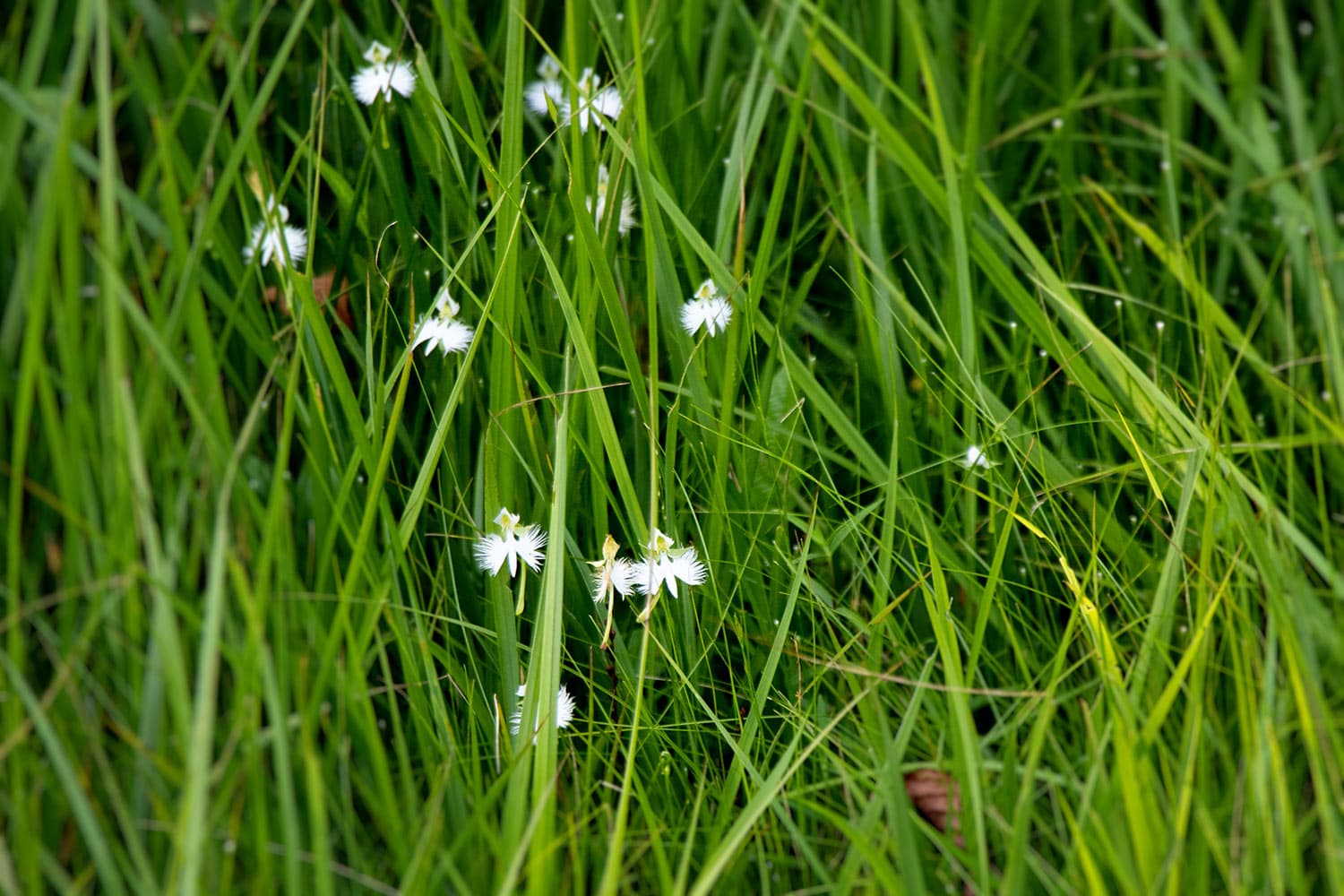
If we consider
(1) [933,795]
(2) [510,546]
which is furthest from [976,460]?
(2) [510,546]

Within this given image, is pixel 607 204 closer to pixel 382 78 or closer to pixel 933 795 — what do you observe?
pixel 382 78

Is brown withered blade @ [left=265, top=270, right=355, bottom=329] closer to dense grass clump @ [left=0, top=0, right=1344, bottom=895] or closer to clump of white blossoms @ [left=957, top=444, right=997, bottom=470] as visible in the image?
dense grass clump @ [left=0, top=0, right=1344, bottom=895]

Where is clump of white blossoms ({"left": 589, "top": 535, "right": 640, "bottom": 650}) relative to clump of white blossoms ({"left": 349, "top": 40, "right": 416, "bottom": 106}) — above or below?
below

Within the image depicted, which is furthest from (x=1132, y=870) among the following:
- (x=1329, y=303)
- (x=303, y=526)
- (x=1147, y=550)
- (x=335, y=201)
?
(x=335, y=201)

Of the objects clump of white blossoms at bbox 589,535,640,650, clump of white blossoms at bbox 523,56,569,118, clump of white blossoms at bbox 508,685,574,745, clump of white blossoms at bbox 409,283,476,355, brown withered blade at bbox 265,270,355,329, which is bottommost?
clump of white blossoms at bbox 508,685,574,745

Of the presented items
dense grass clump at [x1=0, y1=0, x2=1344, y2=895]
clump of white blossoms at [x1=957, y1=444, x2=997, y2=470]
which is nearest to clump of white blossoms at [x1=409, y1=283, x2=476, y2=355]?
dense grass clump at [x1=0, y1=0, x2=1344, y2=895]

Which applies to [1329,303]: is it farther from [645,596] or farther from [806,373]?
[645,596]

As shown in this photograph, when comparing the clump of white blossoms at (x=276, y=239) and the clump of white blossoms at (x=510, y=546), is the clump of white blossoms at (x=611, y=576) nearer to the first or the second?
the clump of white blossoms at (x=510, y=546)
